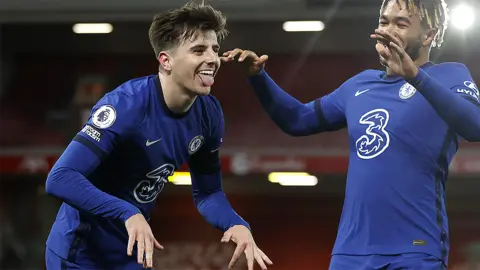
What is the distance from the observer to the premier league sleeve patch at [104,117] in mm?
3934

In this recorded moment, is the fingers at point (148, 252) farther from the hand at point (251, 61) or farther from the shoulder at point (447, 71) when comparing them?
the shoulder at point (447, 71)

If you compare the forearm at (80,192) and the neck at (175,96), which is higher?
the neck at (175,96)

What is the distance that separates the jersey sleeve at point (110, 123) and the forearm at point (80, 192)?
0.35ft

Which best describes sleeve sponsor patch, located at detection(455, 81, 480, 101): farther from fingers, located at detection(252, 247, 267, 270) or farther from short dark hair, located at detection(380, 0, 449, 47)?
fingers, located at detection(252, 247, 267, 270)

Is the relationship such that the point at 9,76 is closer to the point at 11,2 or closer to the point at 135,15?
the point at 11,2

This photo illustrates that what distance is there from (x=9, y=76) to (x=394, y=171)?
9.22 m

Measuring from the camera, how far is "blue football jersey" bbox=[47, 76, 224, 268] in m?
4.06

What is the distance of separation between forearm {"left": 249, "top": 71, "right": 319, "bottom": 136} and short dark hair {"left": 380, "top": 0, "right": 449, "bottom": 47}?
2.43ft

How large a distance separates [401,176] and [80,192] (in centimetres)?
137

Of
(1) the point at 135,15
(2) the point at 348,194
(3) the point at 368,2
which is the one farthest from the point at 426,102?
(1) the point at 135,15

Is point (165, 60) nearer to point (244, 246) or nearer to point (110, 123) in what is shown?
point (110, 123)

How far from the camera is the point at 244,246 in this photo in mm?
3891

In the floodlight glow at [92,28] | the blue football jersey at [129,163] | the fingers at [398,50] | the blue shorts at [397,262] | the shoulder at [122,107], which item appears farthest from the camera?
the floodlight glow at [92,28]

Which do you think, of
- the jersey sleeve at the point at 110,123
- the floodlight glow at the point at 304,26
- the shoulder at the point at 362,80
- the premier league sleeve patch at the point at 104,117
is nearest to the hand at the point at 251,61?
the shoulder at the point at 362,80
